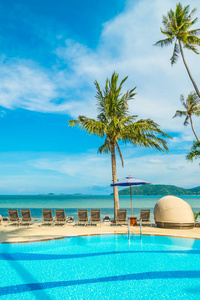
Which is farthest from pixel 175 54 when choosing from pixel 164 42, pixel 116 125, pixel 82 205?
pixel 82 205

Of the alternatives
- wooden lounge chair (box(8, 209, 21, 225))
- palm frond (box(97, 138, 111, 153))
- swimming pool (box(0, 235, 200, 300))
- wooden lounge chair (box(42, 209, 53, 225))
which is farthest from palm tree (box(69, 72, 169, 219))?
wooden lounge chair (box(8, 209, 21, 225))

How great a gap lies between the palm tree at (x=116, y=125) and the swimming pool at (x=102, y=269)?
5.46 meters

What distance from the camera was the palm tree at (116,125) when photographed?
14.0 m

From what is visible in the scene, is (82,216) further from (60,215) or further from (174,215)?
(174,215)

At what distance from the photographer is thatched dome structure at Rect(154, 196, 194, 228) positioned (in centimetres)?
1150

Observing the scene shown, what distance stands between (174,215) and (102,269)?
642cm

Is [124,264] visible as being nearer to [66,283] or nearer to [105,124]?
[66,283]

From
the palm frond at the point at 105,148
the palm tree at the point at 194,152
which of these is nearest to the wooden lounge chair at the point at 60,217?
the palm frond at the point at 105,148

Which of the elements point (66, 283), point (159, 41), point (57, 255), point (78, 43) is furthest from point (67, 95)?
point (66, 283)

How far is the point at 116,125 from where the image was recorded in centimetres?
1374

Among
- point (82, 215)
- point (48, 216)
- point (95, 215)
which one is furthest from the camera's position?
point (48, 216)

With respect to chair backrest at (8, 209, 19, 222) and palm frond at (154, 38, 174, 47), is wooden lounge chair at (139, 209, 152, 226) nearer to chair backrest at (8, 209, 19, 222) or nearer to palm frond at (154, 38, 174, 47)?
chair backrest at (8, 209, 19, 222)

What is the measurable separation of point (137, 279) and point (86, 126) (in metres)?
9.70

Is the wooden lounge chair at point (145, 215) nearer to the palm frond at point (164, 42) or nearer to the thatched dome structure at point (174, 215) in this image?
the thatched dome structure at point (174, 215)
